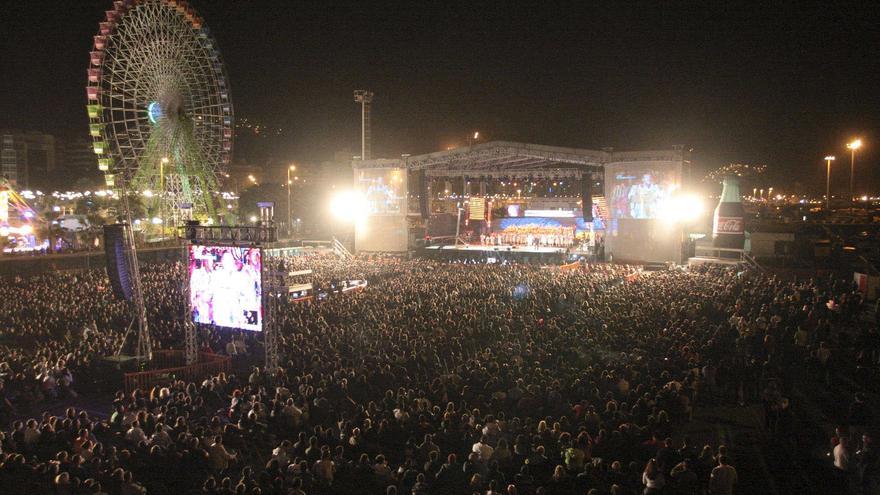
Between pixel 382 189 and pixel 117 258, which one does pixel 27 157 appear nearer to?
pixel 382 189

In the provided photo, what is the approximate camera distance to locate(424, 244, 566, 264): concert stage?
32.7 metres

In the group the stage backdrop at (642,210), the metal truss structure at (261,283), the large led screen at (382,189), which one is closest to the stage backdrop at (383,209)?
the large led screen at (382,189)

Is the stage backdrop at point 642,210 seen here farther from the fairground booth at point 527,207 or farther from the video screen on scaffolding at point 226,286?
the video screen on scaffolding at point 226,286

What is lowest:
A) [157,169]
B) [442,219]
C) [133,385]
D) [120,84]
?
[133,385]

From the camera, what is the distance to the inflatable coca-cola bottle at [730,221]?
98.6ft

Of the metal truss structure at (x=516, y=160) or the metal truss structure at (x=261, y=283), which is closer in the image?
the metal truss structure at (x=261, y=283)

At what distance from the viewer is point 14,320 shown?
628 inches

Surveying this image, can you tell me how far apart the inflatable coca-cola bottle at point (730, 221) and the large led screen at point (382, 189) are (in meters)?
17.9

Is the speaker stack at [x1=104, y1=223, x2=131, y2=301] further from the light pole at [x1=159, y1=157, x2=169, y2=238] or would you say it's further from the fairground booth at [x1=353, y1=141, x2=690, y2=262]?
the light pole at [x1=159, y1=157, x2=169, y2=238]

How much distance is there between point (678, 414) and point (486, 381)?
3.08 metres

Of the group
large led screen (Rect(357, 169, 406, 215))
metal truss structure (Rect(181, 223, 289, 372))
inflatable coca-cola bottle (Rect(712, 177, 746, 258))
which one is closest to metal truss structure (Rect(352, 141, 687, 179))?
large led screen (Rect(357, 169, 406, 215))

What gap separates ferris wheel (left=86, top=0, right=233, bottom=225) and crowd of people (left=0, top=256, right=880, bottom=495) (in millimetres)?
15317

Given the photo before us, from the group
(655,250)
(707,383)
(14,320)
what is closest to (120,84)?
(14,320)

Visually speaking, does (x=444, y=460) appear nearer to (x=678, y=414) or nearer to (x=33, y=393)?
(x=678, y=414)
